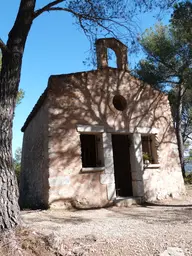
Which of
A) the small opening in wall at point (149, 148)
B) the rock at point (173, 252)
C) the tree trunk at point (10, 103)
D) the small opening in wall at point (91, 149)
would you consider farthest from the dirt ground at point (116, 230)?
the small opening in wall at point (149, 148)

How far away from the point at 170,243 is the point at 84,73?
5.59 metres

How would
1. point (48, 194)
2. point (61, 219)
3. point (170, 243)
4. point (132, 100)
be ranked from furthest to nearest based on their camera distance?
point (132, 100) < point (48, 194) < point (61, 219) < point (170, 243)

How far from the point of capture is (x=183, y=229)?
4.40 m

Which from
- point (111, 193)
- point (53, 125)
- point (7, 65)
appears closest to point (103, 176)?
point (111, 193)

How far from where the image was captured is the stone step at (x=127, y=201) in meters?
7.25

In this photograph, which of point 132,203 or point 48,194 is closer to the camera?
point 48,194

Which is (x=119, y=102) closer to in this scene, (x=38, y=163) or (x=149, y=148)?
(x=149, y=148)

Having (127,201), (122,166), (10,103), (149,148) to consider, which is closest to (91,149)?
(122,166)

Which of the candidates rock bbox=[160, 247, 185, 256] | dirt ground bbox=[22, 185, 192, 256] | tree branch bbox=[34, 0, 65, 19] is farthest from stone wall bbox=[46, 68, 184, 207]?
rock bbox=[160, 247, 185, 256]

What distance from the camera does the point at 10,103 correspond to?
3998 millimetres

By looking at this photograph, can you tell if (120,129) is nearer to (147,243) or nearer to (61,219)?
(61,219)

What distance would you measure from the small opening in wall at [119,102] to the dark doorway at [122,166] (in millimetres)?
1005

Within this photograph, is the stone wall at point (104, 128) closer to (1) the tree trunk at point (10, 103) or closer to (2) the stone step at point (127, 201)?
(2) the stone step at point (127, 201)

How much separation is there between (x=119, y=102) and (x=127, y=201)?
3398 millimetres
